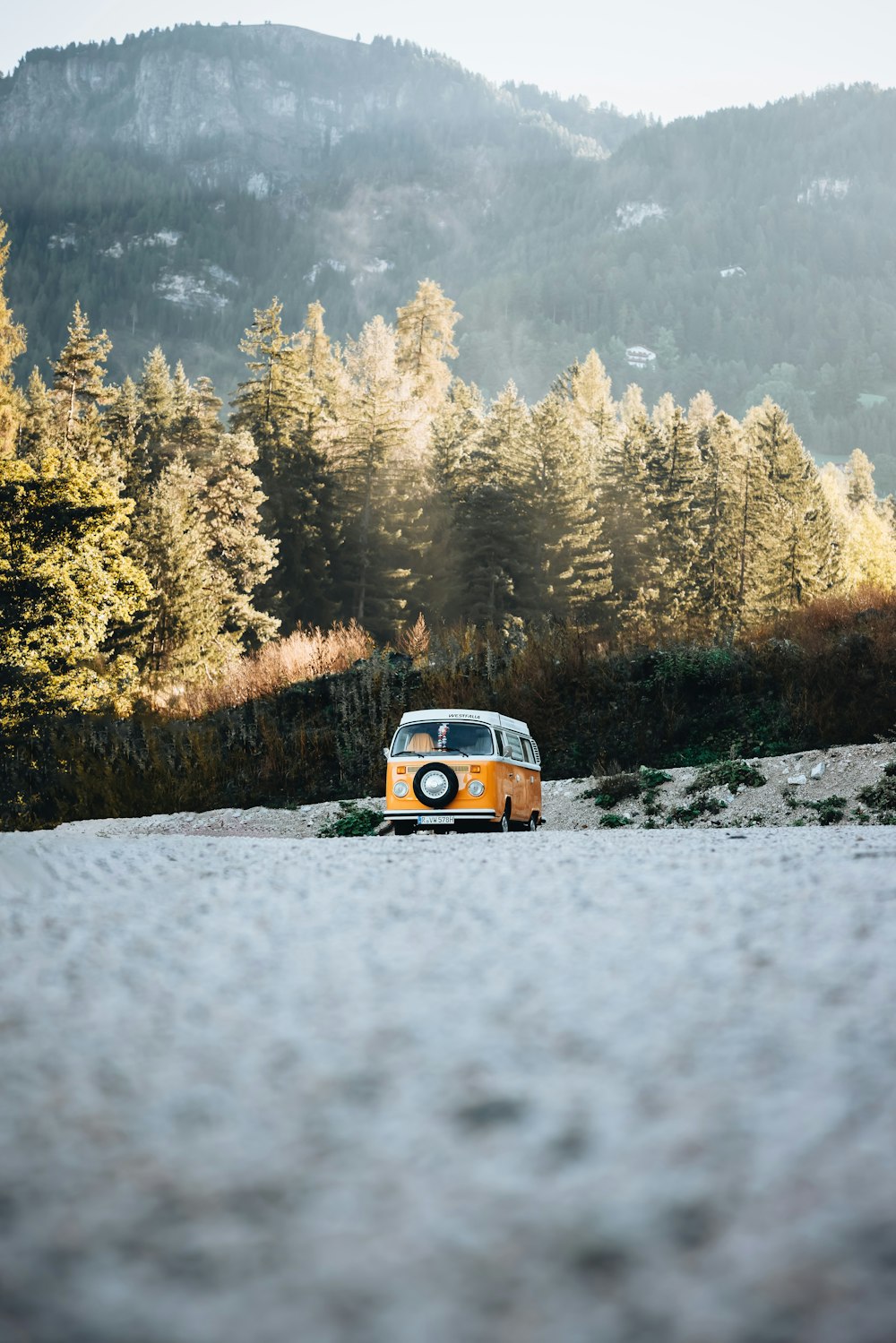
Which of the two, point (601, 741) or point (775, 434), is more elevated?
point (775, 434)

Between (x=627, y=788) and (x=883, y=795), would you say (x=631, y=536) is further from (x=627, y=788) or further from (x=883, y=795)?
(x=883, y=795)

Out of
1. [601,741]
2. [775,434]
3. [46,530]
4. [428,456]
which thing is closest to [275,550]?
[428,456]

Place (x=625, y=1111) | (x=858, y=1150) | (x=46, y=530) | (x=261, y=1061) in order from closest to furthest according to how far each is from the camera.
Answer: (x=858, y=1150)
(x=625, y=1111)
(x=261, y=1061)
(x=46, y=530)

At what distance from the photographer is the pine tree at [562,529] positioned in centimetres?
4731

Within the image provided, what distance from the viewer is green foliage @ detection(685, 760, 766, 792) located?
14.3 meters

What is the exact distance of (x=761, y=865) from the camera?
4.76 m

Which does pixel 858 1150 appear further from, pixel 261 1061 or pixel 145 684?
pixel 145 684

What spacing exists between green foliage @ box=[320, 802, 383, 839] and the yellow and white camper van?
1.75 m

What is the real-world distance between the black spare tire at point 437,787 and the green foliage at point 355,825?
2032 mm

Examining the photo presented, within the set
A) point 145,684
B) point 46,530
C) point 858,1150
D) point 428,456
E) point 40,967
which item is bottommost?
point 858,1150

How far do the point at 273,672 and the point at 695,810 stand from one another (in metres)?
12.6

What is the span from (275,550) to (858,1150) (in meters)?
47.2

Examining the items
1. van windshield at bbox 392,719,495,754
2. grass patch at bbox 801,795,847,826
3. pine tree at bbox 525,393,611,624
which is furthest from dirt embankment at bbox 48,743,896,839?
pine tree at bbox 525,393,611,624

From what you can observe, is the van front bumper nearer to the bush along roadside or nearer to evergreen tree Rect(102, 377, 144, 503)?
the bush along roadside
